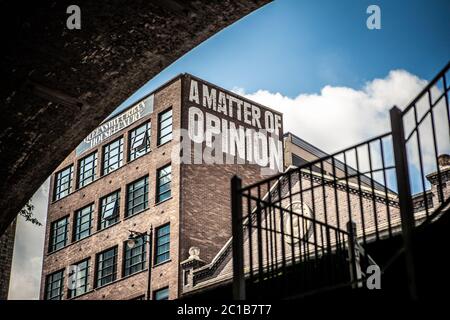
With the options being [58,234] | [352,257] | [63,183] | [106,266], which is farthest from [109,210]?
[352,257]

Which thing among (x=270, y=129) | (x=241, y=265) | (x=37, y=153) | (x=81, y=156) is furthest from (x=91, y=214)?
(x=241, y=265)

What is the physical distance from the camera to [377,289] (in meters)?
4.93

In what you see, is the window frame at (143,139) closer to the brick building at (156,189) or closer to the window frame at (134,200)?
the brick building at (156,189)

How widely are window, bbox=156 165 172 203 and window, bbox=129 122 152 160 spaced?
1.95 m

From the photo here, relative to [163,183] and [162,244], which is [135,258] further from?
[163,183]

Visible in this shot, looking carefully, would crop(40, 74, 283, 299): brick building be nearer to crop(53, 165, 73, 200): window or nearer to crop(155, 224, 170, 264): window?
crop(155, 224, 170, 264): window

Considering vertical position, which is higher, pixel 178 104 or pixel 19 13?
pixel 178 104

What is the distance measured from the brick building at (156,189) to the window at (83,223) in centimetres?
6

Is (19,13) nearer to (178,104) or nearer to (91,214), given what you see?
(178,104)

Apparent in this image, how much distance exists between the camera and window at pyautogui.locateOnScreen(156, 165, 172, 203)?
1276 inches

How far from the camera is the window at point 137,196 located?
33.7 m

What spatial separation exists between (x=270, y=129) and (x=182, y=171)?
23.7ft

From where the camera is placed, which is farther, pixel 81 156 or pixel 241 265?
pixel 81 156

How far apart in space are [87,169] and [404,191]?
35372 millimetres
